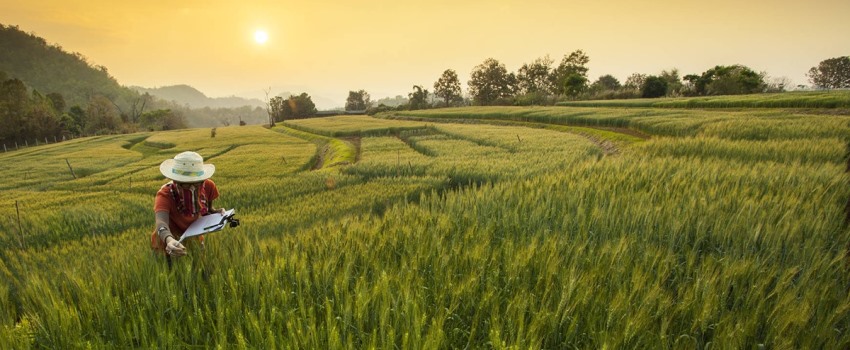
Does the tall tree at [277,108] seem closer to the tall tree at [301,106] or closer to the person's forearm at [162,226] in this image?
the tall tree at [301,106]

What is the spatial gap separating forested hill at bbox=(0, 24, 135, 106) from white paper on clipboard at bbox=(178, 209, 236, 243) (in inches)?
7505

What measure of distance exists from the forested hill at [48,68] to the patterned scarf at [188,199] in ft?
622

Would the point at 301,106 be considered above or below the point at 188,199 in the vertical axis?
above

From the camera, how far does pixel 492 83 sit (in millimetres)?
100250

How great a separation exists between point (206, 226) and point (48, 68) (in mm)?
235105

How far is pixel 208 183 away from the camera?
15.2 ft

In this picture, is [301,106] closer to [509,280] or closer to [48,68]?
[509,280]

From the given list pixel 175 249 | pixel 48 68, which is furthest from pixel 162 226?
pixel 48 68

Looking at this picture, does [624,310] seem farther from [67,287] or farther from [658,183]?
[658,183]

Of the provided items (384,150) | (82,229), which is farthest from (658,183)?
(384,150)

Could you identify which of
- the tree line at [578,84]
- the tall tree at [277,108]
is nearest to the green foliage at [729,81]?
the tree line at [578,84]

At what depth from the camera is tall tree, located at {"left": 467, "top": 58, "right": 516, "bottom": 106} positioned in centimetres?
9944

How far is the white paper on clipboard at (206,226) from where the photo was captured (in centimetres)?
338

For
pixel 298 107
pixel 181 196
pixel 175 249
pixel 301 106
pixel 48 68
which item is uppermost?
pixel 48 68
